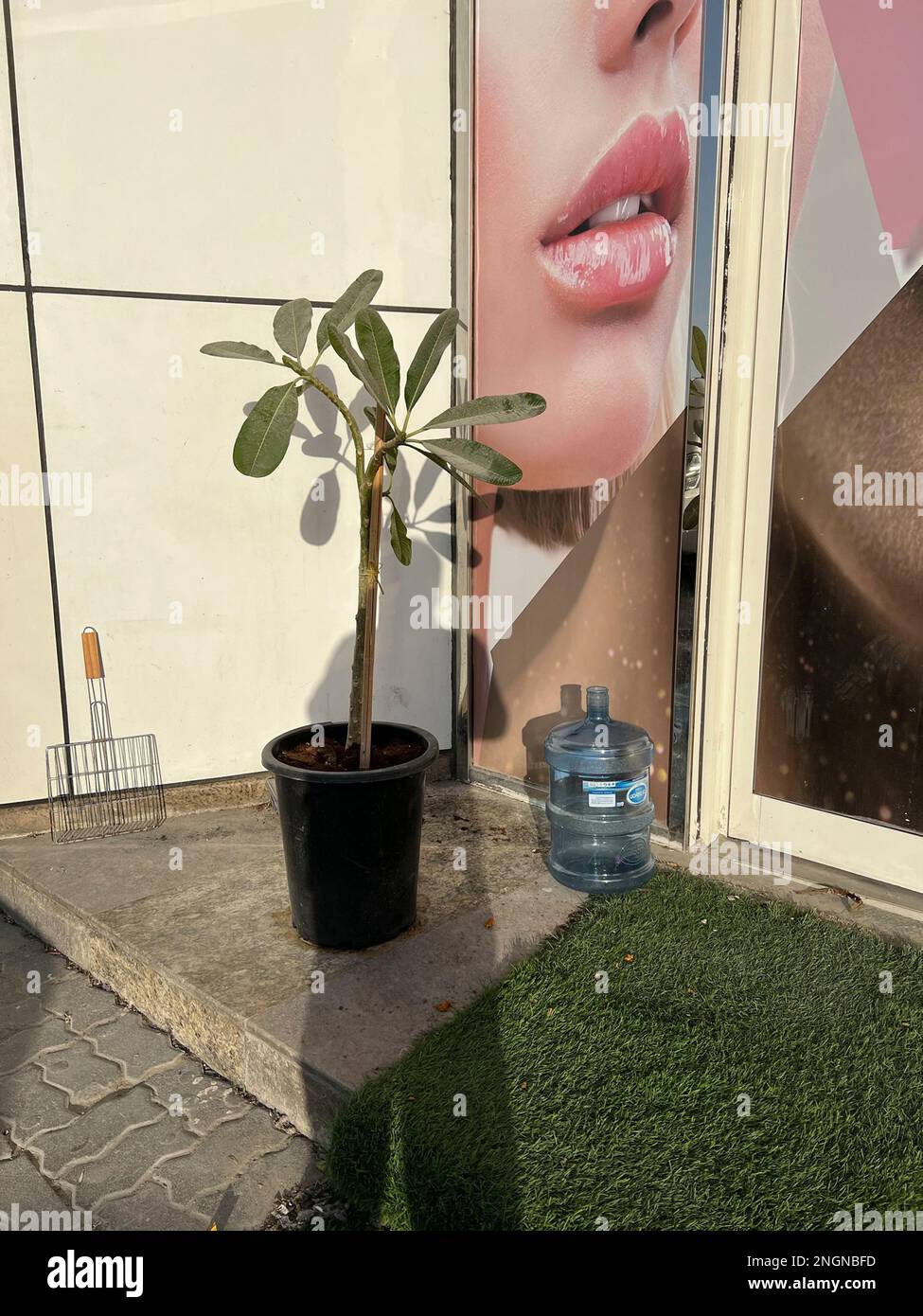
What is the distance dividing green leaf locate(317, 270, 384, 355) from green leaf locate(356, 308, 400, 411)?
85 mm

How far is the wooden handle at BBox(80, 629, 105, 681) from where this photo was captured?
3.93 meters

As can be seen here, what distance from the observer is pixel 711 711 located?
3.64 meters

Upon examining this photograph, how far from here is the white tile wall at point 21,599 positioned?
3.76 metres

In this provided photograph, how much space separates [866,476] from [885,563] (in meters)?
0.31

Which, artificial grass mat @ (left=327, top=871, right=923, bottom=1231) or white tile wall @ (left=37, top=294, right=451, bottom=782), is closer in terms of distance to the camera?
artificial grass mat @ (left=327, top=871, right=923, bottom=1231)

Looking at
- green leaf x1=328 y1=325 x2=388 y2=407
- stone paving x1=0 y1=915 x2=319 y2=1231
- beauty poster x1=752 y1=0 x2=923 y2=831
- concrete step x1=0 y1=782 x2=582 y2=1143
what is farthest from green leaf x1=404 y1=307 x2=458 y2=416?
stone paving x1=0 y1=915 x2=319 y2=1231

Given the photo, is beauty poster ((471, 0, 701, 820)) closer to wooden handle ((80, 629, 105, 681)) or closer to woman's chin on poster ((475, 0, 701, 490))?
woman's chin on poster ((475, 0, 701, 490))

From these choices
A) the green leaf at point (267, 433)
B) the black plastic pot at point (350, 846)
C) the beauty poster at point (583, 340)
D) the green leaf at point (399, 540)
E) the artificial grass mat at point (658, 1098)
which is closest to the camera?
the artificial grass mat at point (658, 1098)

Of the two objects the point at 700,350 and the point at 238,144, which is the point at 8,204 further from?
the point at 700,350

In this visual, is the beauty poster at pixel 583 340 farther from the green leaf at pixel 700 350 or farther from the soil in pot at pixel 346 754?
the soil in pot at pixel 346 754

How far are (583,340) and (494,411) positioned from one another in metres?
1.31

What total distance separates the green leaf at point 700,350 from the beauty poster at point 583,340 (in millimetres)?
58

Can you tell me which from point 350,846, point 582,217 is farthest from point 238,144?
point 350,846

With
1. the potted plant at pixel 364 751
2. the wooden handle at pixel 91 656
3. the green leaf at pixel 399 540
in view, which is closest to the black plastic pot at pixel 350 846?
the potted plant at pixel 364 751
